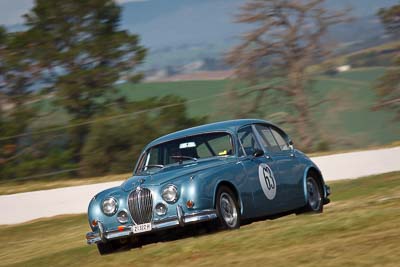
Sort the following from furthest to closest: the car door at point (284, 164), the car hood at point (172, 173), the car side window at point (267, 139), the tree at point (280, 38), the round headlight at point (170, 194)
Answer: the tree at point (280, 38) < the car side window at point (267, 139) < the car door at point (284, 164) < the car hood at point (172, 173) < the round headlight at point (170, 194)


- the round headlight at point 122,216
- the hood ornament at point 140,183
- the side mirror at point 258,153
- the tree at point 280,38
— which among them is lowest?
the round headlight at point 122,216

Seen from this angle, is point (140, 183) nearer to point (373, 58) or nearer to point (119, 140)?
point (119, 140)

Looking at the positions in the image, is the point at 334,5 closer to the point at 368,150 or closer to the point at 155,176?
the point at 368,150

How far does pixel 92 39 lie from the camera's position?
126ft

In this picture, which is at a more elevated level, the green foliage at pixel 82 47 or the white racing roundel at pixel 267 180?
the green foliage at pixel 82 47

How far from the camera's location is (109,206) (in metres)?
12.7

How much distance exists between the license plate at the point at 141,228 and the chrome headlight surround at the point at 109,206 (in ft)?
1.29

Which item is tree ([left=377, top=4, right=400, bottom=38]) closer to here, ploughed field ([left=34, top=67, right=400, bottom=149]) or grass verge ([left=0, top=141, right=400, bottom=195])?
ploughed field ([left=34, top=67, right=400, bottom=149])

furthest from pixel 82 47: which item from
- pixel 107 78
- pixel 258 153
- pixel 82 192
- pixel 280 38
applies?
pixel 258 153

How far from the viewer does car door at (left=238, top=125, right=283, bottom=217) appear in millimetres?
13250

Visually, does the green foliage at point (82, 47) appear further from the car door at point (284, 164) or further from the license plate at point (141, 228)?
the license plate at point (141, 228)

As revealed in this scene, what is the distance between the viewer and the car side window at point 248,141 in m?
13.7

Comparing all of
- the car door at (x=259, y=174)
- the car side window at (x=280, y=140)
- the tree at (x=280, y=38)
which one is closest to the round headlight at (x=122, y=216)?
the car door at (x=259, y=174)

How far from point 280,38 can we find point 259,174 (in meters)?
20.2
